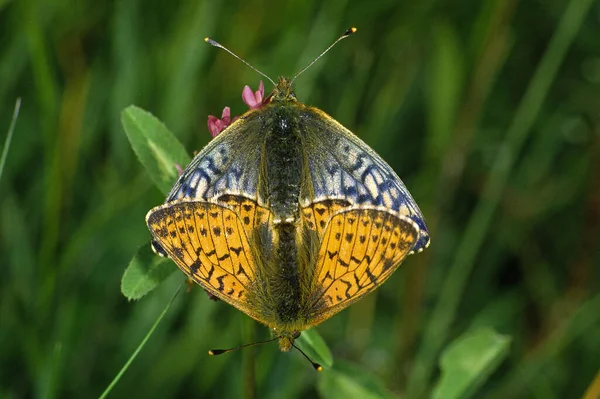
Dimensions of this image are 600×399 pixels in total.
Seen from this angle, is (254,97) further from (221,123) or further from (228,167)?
(228,167)

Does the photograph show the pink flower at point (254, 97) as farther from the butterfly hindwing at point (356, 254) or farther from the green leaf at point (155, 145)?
the butterfly hindwing at point (356, 254)

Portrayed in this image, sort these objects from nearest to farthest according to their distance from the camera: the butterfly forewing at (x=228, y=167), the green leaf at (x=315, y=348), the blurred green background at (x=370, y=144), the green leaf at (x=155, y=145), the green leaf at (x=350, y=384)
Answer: the butterfly forewing at (x=228, y=167)
the green leaf at (x=315, y=348)
the green leaf at (x=155, y=145)
the green leaf at (x=350, y=384)
the blurred green background at (x=370, y=144)

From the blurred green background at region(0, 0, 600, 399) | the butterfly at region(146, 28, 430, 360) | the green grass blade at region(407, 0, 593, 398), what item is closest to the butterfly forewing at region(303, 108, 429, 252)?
the butterfly at region(146, 28, 430, 360)

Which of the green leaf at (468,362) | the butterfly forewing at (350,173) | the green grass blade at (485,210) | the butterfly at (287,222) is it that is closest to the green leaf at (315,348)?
the butterfly at (287,222)

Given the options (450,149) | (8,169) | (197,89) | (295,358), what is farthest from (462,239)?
(8,169)

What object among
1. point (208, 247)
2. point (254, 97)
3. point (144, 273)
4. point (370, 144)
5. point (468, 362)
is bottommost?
point (468, 362)

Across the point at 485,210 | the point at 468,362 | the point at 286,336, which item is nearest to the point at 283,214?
the point at 286,336
